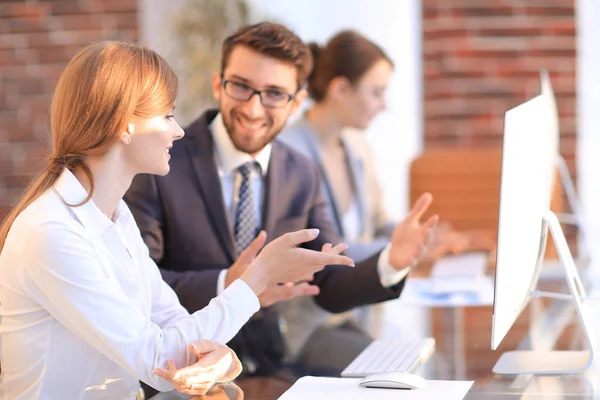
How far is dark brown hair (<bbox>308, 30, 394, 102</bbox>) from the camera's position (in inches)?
127

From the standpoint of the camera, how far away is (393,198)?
15.7ft

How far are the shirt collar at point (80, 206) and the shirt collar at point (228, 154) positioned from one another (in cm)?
71

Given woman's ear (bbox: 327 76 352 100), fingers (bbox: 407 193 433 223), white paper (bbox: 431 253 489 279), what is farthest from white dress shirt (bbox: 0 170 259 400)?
woman's ear (bbox: 327 76 352 100)

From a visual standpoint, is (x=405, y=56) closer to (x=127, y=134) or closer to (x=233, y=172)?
(x=233, y=172)

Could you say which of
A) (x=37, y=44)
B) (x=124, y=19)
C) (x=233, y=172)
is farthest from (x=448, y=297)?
(x=37, y=44)

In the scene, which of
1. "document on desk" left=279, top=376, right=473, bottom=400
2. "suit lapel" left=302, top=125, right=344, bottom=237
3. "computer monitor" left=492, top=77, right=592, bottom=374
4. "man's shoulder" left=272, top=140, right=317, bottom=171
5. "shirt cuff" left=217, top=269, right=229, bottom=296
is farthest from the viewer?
"suit lapel" left=302, top=125, right=344, bottom=237

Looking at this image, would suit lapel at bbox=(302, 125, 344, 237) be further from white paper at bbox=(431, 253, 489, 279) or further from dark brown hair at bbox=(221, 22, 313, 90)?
dark brown hair at bbox=(221, 22, 313, 90)

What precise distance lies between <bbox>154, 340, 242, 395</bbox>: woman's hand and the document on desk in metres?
0.10

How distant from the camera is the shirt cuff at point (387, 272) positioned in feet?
7.04

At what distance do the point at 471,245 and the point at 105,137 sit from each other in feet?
5.78

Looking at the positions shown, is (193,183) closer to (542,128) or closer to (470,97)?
(542,128)

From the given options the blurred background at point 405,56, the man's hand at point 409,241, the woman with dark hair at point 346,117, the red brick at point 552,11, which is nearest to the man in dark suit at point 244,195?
the man's hand at point 409,241

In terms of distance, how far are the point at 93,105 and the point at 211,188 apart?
0.67 meters

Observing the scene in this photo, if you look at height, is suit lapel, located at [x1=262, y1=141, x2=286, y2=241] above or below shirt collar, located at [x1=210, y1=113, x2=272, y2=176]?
below
